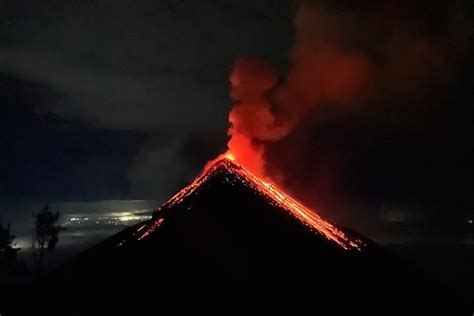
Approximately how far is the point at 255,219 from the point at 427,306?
8.42 meters

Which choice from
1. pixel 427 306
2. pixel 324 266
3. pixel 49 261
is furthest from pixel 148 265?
pixel 49 261

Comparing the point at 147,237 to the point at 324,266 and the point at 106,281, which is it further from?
the point at 324,266

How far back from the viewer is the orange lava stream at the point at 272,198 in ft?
86.5

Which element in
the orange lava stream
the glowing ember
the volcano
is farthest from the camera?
the orange lava stream

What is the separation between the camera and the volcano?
20531mm

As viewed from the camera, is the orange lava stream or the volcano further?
the orange lava stream

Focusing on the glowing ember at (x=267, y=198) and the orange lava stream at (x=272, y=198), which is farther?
the orange lava stream at (x=272, y=198)

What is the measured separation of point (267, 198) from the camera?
89.8 feet

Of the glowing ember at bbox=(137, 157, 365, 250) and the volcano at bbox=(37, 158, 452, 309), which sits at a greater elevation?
the glowing ember at bbox=(137, 157, 365, 250)

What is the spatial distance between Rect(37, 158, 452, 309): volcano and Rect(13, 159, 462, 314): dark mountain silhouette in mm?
45

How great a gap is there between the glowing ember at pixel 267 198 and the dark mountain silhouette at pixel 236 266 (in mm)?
129

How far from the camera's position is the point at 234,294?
20.0 metres

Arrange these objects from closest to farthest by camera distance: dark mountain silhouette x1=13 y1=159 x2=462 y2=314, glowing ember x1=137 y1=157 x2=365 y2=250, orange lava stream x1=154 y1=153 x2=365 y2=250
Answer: dark mountain silhouette x1=13 y1=159 x2=462 y2=314 < glowing ember x1=137 y1=157 x2=365 y2=250 < orange lava stream x1=154 y1=153 x2=365 y2=250

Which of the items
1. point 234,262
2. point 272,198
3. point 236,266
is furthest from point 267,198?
point 236,266
